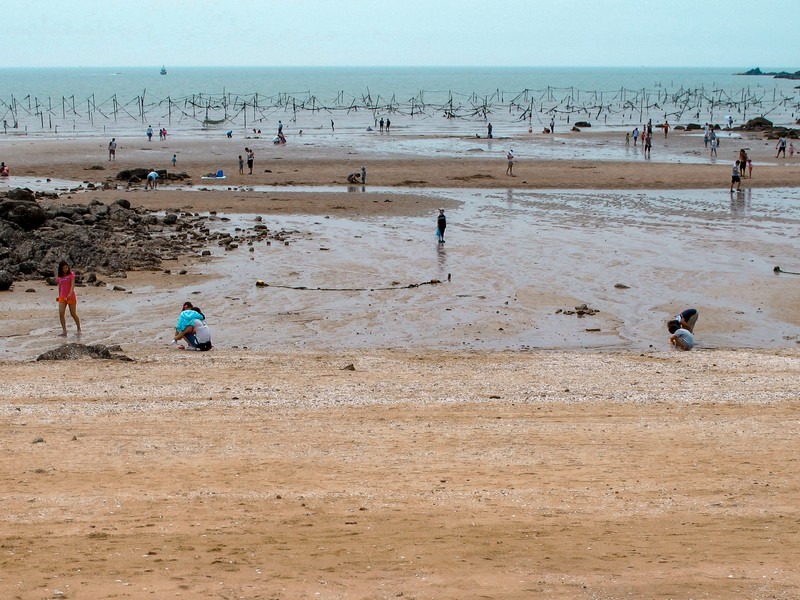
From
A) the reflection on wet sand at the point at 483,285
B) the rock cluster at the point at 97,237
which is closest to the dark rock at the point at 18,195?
the rock cluster at the point at 97,237

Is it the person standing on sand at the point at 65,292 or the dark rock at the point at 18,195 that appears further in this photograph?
the dark rock at the point at 18,195

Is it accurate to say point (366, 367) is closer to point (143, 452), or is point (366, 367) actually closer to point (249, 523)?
point (143, 452)

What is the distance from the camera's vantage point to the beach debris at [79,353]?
51.4ft

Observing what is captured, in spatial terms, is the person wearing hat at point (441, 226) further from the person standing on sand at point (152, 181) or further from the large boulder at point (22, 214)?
the person standing on sand at point (152, 181)

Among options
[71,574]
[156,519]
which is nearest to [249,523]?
[156,519]

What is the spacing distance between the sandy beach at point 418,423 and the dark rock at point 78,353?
1.29ft

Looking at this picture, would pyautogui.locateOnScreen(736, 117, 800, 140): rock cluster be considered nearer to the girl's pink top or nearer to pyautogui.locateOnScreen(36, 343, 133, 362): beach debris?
the girl's pink top

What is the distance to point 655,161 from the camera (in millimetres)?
52844

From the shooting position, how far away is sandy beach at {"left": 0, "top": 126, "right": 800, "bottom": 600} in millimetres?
7281

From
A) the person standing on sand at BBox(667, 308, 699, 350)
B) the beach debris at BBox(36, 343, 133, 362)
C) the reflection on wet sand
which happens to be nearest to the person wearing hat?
the reflection on wet sand

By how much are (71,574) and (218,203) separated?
2949cm

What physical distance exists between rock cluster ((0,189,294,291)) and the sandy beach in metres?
0.88

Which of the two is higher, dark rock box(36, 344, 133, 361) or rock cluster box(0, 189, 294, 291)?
rock cluster box(0, 189, 294, 291)

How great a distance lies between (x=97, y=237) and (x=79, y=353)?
36.5 feet
